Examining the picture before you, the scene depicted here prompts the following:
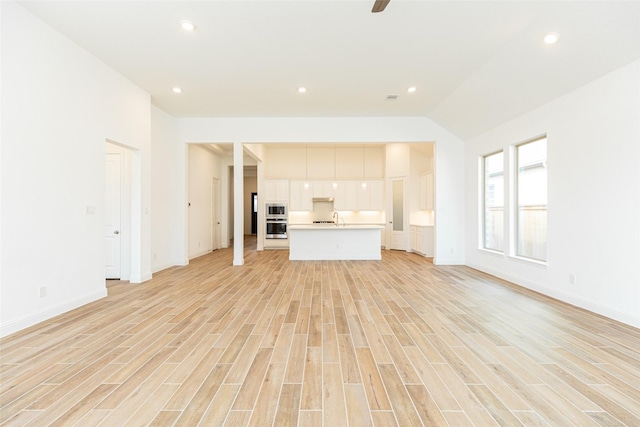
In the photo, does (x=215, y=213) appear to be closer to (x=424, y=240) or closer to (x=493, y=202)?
(x=424, y=240)

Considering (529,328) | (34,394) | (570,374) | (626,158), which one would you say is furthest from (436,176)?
(34,394)

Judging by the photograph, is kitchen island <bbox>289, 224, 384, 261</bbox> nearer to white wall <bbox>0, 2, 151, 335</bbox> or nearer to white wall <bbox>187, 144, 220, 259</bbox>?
white wall <bbox>187, 144, 220, 259</bbox>

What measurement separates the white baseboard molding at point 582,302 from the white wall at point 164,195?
6714mm

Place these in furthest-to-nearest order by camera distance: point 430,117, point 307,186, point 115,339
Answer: point 307,186 < point 430,117 < point 115,339

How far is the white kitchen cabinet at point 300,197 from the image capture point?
10.0 meters

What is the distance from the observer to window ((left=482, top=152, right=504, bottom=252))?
225 inches

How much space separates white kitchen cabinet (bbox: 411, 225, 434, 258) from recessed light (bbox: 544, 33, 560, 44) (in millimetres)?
Result: 5396

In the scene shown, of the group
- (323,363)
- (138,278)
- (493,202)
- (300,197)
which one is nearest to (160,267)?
(138,278)

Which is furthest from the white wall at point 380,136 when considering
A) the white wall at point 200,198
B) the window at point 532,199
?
the window at point 532,199

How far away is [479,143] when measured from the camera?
20.7 ft

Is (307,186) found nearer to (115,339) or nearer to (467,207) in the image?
(467,207)

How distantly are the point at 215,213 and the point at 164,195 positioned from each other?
11.2 ft

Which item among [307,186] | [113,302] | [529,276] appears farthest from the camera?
[307,186]

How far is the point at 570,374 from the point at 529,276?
115 inches
